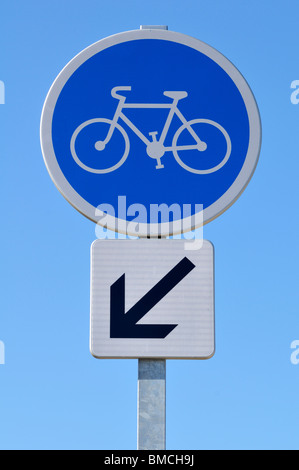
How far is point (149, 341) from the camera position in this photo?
3.05 meters

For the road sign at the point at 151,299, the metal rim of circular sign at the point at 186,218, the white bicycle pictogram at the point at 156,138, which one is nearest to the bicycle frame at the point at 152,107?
the white bicycle pictogram at the point at 156,138

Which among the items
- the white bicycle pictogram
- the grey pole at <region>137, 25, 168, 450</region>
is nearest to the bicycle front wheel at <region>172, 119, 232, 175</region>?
the white bicycle pictogram

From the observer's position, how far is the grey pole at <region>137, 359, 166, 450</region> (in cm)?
292

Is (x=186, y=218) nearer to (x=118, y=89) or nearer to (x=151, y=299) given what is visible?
(x=151, y=299)

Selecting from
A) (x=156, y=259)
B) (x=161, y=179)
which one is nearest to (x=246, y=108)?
(x=161, y=179)

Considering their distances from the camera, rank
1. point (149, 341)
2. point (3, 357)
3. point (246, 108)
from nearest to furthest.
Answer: point (149, 341) < point (246, 108) < point (3, 357)

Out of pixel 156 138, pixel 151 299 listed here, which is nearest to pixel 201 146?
pixel 156 138

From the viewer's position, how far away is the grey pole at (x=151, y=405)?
9.59 ft

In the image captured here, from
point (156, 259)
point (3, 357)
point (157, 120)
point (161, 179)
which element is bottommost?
point (3, 357)

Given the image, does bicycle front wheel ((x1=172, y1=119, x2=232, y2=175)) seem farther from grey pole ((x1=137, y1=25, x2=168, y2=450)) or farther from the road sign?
grey pole ((x1=137, y1=25, x2=168, y2=450))

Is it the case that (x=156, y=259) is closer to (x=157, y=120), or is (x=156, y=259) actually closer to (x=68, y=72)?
(x=157, y=120)

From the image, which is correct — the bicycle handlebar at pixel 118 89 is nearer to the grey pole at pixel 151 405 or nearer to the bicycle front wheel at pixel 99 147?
the bicycle front wheel at pixel 99 147

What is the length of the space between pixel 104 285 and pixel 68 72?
30.2 inches

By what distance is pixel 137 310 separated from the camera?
10.1 ft
